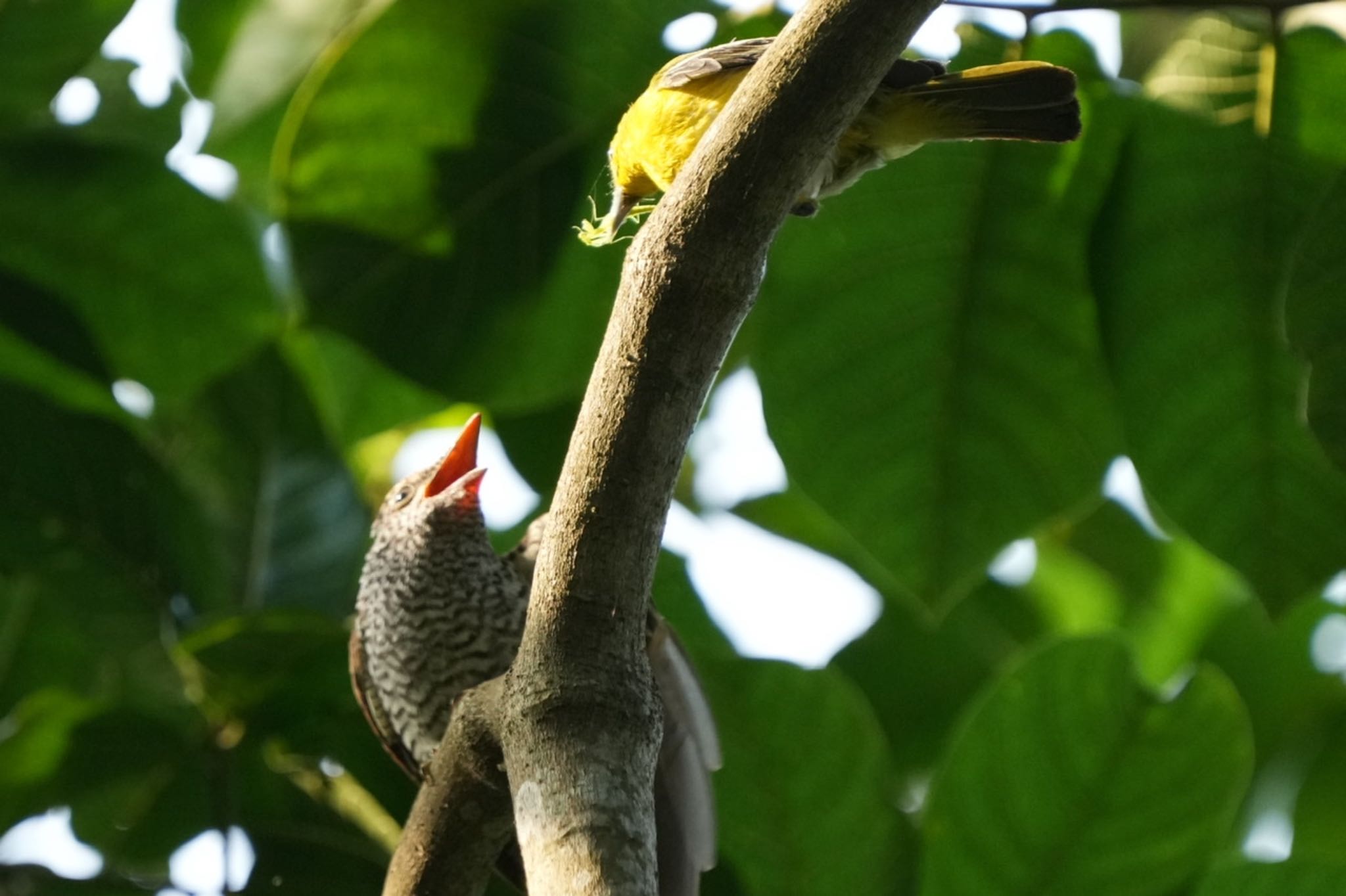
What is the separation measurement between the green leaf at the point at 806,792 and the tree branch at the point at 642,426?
1.20m

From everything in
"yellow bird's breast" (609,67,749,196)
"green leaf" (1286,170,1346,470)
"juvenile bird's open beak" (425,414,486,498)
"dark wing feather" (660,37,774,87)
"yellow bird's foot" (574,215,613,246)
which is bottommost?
"green leaf" (1286,170,1346,470)

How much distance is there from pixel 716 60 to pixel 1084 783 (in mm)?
1348

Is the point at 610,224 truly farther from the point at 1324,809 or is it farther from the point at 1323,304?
the point at 1324,809

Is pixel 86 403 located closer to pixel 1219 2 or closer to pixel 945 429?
pixel 945 429

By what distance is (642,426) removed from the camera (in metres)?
1.44

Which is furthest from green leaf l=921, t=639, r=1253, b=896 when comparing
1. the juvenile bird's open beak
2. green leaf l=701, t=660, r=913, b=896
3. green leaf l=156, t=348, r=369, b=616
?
green leaf l=156, t=348, r=369, b=616

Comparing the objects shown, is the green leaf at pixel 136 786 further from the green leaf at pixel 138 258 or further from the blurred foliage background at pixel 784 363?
the green leaf at pixel 138 258

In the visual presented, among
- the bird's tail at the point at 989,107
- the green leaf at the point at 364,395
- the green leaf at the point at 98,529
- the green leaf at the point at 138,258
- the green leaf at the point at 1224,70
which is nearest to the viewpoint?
the bird's tail at the point at 989,107

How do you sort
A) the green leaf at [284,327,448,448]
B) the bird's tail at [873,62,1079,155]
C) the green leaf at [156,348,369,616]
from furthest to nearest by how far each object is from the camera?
the green leaf at [156,348,369,616]
the green leaf at [284,327,448,448]
the bird's tail at [873,62,1079,155]

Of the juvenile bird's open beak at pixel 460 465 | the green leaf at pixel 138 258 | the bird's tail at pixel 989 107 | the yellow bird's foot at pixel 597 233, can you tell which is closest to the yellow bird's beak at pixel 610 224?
the yellow bird's foot at pixel 597 233

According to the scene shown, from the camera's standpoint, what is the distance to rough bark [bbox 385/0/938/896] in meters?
1.40

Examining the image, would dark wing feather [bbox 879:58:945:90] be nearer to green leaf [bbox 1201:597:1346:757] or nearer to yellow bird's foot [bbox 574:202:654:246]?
yellow bird's foot [bbox 574:202:654:246]

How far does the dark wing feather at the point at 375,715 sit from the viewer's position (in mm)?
3184

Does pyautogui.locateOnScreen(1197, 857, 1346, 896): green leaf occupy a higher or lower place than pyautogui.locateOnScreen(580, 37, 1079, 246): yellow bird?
lower
